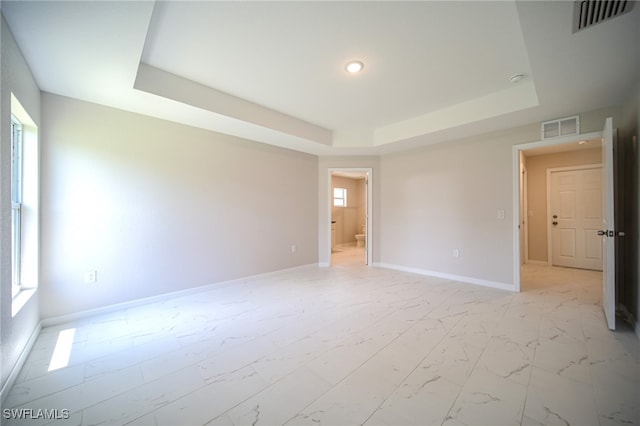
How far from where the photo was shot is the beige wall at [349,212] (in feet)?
27.9

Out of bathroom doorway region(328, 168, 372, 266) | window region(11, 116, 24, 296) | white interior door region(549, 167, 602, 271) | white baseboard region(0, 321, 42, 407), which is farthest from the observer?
bathroom doorway region(328, 168, 372, 266)

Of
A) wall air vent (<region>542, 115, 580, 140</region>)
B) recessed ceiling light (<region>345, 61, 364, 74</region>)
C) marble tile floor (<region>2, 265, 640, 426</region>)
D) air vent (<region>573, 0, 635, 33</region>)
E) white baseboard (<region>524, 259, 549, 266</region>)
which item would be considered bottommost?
marble tile floor (<region>2, 265, 640, 426</region>)

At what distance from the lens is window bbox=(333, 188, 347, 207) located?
8.51 metres

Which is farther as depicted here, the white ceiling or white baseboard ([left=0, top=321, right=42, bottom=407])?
the white ceiling

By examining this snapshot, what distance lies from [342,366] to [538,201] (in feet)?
20.0

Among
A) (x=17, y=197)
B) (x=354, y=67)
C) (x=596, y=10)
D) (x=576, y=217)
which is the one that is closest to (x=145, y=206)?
(x=17, y=197)

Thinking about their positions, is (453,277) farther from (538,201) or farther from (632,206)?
(538,201)

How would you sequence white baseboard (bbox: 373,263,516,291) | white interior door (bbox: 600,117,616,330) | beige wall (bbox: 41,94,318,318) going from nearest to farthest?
white interior door (bbox: 600,117,616,330), beige wall (bbox: 41,94,318,318), white baseboard (bbox: 373,263,516,291)

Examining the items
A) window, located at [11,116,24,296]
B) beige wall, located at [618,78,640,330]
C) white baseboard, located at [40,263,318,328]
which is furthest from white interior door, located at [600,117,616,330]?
window, located at [11,116,24,296]

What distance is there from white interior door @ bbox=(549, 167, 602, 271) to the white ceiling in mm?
2882

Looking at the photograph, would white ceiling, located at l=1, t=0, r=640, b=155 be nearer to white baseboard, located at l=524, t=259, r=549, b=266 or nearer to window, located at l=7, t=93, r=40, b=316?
window, located at l=7, t=93, r=40, b=316

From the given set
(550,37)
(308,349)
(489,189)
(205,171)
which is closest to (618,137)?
(489,189)

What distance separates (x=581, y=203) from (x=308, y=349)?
618 centimetres

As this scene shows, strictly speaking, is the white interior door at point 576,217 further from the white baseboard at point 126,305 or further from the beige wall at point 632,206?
the white baseboard at point 126,305
